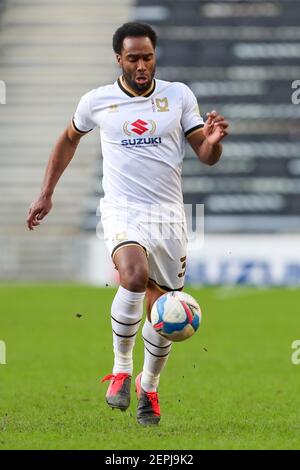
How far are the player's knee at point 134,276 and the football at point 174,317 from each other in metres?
0.14

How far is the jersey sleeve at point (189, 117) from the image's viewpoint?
6098 mm

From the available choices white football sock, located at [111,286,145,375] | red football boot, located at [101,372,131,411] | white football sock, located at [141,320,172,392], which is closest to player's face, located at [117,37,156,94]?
white football sock, located at [111,286,145,375]

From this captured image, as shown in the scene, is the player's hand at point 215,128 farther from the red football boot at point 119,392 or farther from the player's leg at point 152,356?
the red football boot at point 119,392

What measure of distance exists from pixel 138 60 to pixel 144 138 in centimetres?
42

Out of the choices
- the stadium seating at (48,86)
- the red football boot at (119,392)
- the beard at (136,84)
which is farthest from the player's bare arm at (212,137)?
the stadium seating at (48,86)

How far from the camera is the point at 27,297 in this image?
18438mm

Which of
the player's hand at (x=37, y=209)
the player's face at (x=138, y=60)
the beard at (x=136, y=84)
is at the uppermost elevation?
the player's face at (x=138, y=60)

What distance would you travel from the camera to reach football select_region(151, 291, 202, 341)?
223 inches

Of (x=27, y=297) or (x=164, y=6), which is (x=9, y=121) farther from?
(x=27, y=297)

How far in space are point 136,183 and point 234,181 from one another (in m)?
19.8

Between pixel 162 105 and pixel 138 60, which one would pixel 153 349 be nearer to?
pixel 162 105

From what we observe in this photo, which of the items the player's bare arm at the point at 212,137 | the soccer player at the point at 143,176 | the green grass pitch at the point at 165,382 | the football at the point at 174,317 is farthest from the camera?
the soccer player at the point at 143,176

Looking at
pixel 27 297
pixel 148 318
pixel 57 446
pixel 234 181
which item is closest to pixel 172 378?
pixel 148 318

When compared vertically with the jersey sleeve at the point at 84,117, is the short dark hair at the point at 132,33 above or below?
above
